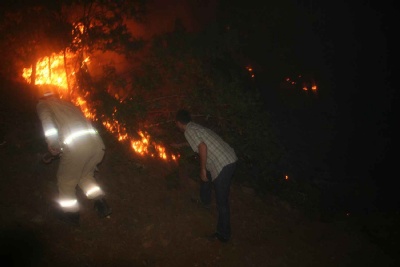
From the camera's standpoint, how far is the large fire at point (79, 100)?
616cm

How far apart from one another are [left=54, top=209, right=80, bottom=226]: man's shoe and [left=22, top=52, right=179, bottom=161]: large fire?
193 cm

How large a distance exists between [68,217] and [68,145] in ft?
3.86

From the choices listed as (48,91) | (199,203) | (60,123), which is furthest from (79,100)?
(199,203)

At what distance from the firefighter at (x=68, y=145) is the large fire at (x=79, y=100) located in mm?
1368

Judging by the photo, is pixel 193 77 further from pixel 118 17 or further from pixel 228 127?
pixel 118 17

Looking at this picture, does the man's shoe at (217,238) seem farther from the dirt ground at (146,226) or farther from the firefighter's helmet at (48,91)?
the firefighter's helmet at (48,91)

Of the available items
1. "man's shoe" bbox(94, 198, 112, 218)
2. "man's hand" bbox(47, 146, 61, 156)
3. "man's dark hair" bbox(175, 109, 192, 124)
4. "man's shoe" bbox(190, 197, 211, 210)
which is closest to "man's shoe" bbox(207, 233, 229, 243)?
"man's shoe" bbox(190, 197, 211, 210)

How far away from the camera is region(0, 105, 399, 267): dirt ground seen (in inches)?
177

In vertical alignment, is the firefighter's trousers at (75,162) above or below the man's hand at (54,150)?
below

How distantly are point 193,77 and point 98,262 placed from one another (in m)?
3.98

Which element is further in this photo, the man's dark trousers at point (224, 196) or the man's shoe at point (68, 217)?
the man's dark trousers at point (224, 196)

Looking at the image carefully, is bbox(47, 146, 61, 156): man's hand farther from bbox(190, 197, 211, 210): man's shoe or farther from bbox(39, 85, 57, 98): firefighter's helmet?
bbox(190, 197, 211, 210): man's shoe

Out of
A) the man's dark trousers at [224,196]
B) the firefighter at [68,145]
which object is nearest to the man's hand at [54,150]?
the firefighter at [68,145]

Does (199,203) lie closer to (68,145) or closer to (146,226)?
(146,226)
